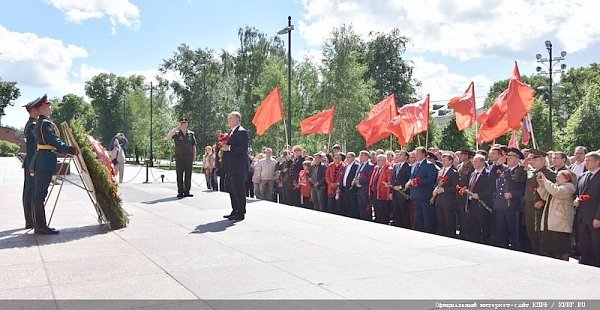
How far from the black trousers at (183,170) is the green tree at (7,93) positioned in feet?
235

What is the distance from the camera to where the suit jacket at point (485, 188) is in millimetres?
9773

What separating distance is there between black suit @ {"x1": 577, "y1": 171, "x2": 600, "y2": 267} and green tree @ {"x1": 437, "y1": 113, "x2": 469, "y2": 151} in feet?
120

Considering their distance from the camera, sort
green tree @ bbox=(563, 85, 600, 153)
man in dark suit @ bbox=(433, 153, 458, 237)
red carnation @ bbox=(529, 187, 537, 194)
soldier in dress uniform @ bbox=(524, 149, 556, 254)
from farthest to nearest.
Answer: green tree @ bbox=(563, 85, 600, 153)
man in dark suit @ bbox=(433, 153, 458, 237)
red carnation @ bbox=(529, 187, 537, 194)
soldier in dress uniform @ bbox=(524, 149, 556, 254)

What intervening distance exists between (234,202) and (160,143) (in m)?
51.5

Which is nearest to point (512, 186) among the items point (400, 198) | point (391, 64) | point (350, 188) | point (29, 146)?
point (400, 198)

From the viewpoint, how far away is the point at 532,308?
171 inches

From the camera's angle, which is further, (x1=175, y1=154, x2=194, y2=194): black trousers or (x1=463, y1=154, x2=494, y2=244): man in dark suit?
(x1=175, y1=154, x2=194, y2=194): black trousers

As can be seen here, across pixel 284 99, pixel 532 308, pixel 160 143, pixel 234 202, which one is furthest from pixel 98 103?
pixel 532 308

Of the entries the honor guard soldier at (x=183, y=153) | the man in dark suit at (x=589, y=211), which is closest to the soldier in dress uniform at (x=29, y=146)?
the honor guard soldier at (x=183, y=153)

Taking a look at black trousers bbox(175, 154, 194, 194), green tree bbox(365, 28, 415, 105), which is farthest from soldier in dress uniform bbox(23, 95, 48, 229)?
green tree bbox(365, 28, 415, 105)

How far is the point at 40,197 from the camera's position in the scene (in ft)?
25.4

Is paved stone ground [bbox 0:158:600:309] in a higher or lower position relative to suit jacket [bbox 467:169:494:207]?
lower

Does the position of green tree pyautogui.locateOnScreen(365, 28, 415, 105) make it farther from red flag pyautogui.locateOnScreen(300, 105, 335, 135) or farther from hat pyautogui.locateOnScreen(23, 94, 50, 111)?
hat pyautogui.locateOnScreen(23, 94, 50, 111)

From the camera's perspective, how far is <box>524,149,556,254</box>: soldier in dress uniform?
8.56 metres
